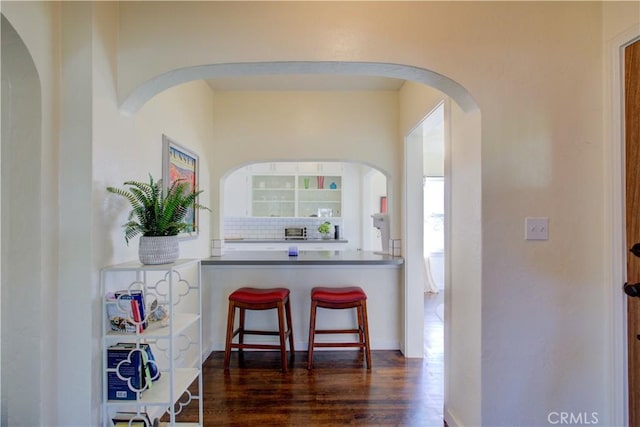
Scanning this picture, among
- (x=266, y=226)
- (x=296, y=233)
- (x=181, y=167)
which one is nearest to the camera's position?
(x=181, y=167)

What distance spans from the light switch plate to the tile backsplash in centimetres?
408

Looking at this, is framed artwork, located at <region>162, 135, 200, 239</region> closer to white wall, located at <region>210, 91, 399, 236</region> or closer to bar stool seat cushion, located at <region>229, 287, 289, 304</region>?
white wall, located at <region>210, 91, 399, 236</region>

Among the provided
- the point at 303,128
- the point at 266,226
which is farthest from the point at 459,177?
the point at 266,226

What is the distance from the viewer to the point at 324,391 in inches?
87.7

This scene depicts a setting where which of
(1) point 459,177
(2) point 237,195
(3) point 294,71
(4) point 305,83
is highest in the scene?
(4) point 305,83

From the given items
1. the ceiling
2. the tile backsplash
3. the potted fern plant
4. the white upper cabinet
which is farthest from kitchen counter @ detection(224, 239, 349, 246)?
the potted fern plant

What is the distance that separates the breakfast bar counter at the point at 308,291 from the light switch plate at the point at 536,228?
57.5 inches

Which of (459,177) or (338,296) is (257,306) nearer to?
(338,296)

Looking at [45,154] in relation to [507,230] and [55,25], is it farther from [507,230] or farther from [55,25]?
[507,230]

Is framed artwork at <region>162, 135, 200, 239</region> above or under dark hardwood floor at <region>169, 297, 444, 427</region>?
above

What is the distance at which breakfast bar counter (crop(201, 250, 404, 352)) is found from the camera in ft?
9.59

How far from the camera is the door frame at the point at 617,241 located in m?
1.45

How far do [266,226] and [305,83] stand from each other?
325 centimetres

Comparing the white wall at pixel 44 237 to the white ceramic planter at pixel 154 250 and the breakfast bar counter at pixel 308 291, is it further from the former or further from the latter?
the breakfast bar counter at pixel 308 291
